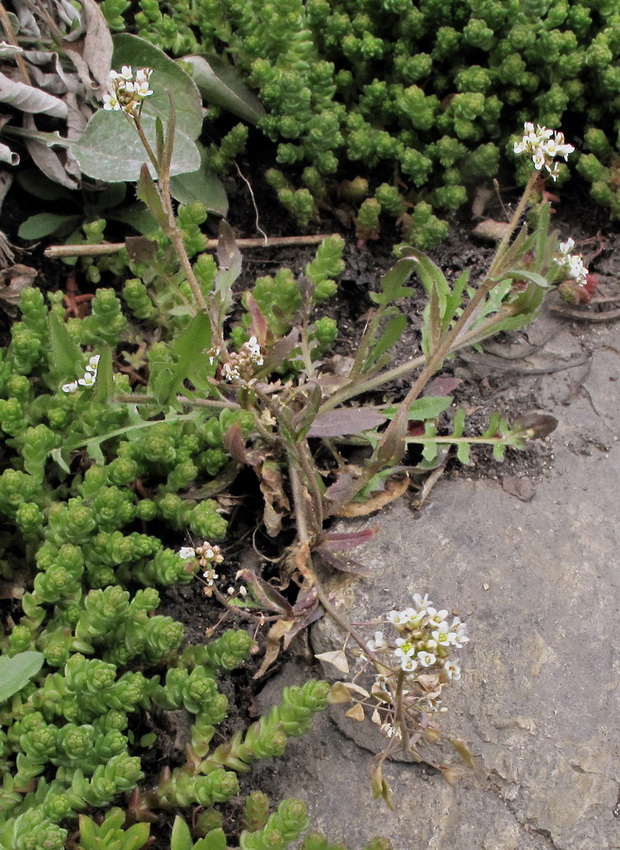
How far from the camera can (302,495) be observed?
270cm

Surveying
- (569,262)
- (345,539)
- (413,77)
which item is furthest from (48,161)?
(569,262)

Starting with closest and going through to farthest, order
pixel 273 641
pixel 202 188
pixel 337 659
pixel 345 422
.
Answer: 1. pixel 337 659
2. pixel 273 641
3. pixel 345 422
4. pixel 202 188

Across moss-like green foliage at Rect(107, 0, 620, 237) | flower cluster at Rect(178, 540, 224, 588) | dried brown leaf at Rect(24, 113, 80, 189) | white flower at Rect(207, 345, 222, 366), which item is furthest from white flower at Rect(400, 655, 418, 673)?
dried brown leaf at Rect(24, 113, 80, 189)

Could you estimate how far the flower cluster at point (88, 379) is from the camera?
8.45 ft

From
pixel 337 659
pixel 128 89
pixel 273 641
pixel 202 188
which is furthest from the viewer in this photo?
pixel 202 188

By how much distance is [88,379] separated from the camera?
102 inches

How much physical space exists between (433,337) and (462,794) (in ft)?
4.17

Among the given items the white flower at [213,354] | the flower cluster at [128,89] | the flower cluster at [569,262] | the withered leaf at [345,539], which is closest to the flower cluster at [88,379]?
the white flower at [213,354]

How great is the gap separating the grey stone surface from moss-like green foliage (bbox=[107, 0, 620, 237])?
3.90 ft

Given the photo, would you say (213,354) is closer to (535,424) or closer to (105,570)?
(105,570)

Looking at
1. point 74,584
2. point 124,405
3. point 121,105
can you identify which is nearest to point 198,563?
point 74,584

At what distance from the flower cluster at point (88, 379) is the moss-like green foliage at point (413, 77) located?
45.9 inches

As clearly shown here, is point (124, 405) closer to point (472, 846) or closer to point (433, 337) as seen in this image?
point (433, 337)

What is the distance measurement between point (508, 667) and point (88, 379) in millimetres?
1512
